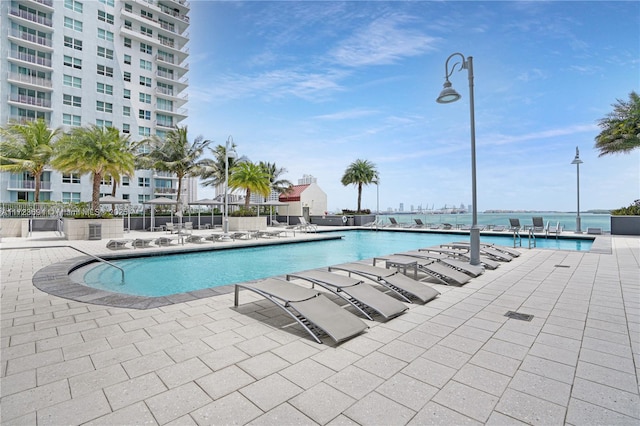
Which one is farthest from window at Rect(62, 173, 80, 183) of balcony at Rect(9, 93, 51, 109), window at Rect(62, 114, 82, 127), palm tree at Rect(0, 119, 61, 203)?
palm tree at Rect(0, 119, 61, 203)

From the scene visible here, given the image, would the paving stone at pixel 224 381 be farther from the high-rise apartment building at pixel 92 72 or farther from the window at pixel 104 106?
the window at pixel 104 106

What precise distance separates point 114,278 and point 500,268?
9787 millimetres

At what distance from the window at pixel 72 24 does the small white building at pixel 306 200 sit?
1062 inches

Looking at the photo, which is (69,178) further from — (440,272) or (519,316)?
(519,316)

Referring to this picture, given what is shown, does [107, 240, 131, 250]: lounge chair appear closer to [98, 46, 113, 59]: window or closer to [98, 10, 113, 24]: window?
[98, 46, 113, 59]: window

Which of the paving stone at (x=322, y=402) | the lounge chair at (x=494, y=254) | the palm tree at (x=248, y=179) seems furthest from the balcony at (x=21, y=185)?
the paving stone at (x=322, y=402)

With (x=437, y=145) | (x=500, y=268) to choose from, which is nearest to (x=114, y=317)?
(x=500, y=268)

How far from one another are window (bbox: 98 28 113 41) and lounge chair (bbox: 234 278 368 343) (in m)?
41.6

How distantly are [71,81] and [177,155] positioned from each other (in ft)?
55.6

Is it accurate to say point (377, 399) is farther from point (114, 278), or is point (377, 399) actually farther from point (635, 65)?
point (635, 65)

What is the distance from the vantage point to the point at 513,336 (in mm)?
3387

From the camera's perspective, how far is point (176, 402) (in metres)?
2.14

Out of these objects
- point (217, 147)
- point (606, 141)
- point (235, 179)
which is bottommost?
point (235, 179)

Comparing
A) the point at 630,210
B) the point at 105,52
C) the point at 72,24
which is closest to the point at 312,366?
the point at 630,210
